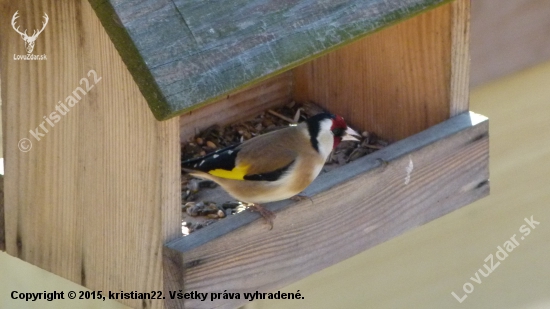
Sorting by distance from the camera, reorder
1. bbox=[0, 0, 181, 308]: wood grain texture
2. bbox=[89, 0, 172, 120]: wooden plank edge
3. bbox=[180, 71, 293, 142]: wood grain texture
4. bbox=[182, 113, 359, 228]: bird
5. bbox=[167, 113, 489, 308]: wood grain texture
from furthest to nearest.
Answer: bbox=[180, 71, 293, 142]: wood grain texture < bbox=[182, 113, 359, 228]: bird < bbox=[167, 113, 489, 308]: wood grain texture < bbox=[0, 0, 181, 308]: wood grain texture < bbox=[89, 0, 172, 120]: wooden plank edge

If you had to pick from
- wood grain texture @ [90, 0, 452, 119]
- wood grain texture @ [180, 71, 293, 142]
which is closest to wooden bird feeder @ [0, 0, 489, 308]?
wood grain texture @ [90, 0, 452, 119]

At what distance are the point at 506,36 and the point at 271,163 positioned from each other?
116 cm

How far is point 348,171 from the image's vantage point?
2.31 m

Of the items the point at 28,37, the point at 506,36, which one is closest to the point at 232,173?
the point at 28,37

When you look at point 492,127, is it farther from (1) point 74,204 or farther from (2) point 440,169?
(1) point 74,204

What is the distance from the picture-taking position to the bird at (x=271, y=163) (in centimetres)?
226

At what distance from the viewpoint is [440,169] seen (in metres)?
2.46

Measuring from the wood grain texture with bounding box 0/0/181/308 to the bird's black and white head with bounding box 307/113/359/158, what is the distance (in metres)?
0.61

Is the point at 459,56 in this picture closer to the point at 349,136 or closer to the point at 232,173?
the point at 349,136

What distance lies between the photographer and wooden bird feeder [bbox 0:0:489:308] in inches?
69.2

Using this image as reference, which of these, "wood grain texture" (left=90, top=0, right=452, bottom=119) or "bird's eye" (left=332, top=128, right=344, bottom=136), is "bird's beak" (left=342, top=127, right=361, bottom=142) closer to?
"bird's eye" (left=332, top=128, right=344, bottom=136)

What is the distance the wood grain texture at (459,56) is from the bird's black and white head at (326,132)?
31 cm

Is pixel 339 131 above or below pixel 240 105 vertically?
below

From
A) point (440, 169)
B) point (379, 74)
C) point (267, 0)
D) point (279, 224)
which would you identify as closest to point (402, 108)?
point (379, 74)
